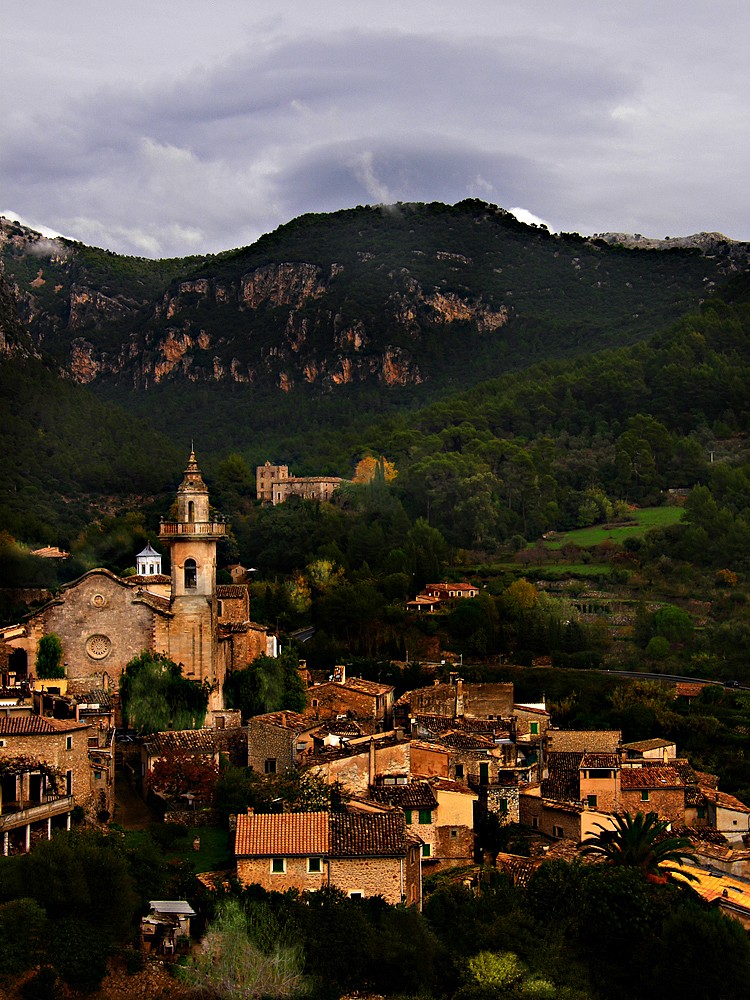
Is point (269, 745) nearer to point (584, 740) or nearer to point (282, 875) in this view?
point (282, 875)

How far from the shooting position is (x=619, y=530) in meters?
79.6

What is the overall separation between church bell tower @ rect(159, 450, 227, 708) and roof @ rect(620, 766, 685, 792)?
37.8 feet

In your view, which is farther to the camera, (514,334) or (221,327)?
(221,327)

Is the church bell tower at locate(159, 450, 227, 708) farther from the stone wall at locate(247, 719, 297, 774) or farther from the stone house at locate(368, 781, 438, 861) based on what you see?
the stone house at locate(368, 781, 438, 861)

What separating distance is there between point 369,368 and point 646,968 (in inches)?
5200

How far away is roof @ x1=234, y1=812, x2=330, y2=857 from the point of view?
25.8 metres

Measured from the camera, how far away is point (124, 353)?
170 metres

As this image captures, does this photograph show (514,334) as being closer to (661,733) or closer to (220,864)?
(661,733)

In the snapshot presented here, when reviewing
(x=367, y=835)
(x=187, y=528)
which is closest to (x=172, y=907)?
(x=367, y=835)

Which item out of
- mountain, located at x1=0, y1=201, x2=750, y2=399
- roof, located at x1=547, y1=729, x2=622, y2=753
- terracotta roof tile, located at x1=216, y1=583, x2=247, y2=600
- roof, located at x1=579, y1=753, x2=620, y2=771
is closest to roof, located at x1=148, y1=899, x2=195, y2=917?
roof, located at x1=579, y1=753, x2=620, y2=771

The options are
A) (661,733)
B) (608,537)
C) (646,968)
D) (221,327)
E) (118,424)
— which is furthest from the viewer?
(221,327)

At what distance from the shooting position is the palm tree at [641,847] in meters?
28.5

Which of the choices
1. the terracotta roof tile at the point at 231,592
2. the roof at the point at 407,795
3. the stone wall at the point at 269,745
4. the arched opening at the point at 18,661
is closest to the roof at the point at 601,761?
the roof at the point at 407,795

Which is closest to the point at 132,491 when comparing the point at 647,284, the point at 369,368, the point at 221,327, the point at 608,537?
the point at 608,537
